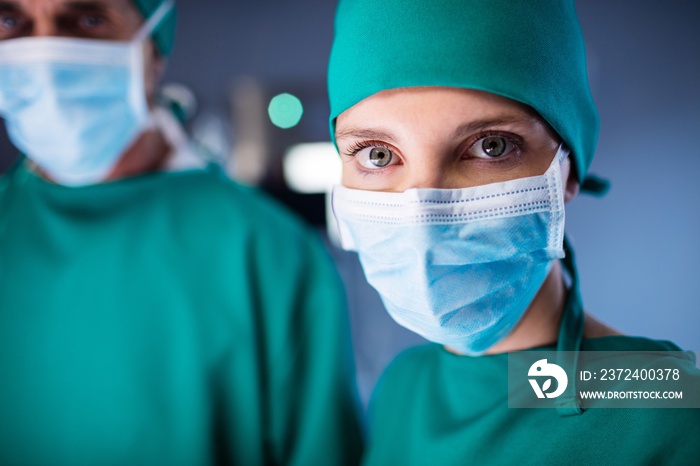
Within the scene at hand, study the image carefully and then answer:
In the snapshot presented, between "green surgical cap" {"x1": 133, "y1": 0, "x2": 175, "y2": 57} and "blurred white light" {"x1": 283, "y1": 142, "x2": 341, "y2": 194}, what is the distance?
253 cm

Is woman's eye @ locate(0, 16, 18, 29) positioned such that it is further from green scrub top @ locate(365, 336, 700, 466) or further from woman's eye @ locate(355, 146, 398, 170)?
green scrub top @ locate(365, 336, 700, 466)

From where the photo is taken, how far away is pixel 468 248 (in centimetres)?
79

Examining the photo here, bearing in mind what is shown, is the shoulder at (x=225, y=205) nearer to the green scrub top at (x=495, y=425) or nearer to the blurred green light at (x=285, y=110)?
the green scrub top at (x=495, y=425)

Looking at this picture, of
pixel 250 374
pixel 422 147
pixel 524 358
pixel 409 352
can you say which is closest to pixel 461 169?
pixel 422 147

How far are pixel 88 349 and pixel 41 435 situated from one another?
223 mm

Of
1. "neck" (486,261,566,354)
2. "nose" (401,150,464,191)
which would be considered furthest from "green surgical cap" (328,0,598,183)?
"neck" (486,261,566,354)

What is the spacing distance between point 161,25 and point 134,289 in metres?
0.70

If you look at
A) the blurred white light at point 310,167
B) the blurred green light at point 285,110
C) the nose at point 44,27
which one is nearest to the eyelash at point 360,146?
the nose at point 44,27

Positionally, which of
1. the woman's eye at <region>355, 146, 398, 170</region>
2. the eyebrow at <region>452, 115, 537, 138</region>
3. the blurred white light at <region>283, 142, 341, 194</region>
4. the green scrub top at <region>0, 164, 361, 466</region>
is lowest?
the blurred white light at <region>283, 142, 341, 194</region>

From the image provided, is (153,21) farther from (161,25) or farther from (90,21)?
(90,21)

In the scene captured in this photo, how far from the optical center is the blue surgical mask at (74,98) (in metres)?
1.17

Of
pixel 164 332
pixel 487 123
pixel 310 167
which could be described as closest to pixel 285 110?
pixel 310 167

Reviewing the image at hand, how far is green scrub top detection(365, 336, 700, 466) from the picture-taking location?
72 centimetres

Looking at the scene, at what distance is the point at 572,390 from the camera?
0.81m
